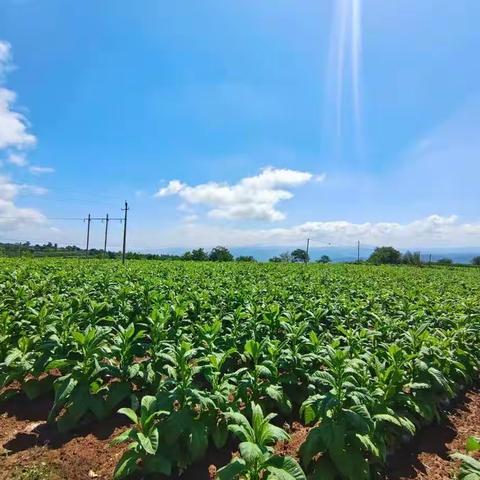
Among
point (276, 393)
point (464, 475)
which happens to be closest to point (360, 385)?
point (276, 393)

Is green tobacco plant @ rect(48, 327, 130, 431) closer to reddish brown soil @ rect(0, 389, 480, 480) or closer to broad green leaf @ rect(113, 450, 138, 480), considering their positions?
reddish brown soil @ rect(0, 389, 480, 480)

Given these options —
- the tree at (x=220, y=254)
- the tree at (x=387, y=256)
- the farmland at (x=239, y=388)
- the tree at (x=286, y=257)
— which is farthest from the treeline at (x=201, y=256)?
the farmland at (x=239, y=388)

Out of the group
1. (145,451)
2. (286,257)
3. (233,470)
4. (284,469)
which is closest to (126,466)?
(145,451)

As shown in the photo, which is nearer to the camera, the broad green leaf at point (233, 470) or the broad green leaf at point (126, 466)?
A: the broad green leaf at point (233, 470)

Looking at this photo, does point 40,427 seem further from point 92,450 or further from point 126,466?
point 126,466

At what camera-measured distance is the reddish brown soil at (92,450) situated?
3.67m

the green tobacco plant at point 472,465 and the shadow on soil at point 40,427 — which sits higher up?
the green tobacco plant at point 472,465

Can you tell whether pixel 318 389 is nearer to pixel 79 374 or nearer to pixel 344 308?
pixel 79 374

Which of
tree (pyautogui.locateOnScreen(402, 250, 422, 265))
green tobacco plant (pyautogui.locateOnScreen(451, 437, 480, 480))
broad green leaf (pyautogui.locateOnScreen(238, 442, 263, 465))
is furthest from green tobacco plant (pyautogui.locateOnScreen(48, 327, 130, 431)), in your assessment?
tree (pyautogui.locateOnScreen(402, 250, 422, 265))

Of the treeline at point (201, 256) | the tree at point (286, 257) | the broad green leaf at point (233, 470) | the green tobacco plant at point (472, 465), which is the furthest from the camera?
the tree at point (286, 257)

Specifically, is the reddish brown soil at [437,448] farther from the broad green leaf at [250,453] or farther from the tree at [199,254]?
the tree at [199,254]

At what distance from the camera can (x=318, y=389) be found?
4.56 meters

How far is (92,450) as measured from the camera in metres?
3.93

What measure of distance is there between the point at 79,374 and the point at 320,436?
2.65 metres
